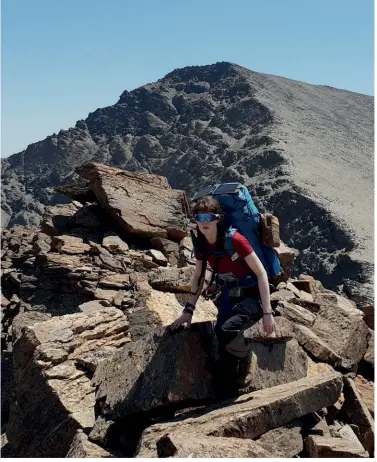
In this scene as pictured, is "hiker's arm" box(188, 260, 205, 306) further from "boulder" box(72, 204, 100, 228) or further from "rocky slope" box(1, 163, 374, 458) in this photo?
"boulder" box(72, 204, 100, 228)

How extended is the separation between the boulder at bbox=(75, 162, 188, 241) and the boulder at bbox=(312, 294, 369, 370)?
5829 mm

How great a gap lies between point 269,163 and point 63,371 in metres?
62.5

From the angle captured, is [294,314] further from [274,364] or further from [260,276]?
[260,276]

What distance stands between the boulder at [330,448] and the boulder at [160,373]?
0.92 m

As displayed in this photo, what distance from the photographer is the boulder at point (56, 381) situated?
4773mm

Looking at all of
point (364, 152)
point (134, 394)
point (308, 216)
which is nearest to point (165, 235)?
point (134, 394)

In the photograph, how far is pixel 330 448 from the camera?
3795mm

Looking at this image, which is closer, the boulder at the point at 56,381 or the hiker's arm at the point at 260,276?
the hiker's arm at the point at 260,276

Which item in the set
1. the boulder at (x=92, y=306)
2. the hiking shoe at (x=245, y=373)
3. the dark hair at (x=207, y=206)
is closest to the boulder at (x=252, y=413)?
the hiking shoe at (x=245, y=373)

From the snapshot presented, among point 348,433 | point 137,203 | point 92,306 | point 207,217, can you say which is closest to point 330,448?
point 348,433

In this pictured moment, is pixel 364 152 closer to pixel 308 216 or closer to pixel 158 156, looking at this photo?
pixel 308 216

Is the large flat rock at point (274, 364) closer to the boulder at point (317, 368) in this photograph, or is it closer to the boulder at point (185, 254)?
the boulder at point (317, 368)

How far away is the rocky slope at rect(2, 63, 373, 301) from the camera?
168ft

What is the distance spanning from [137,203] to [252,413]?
8.90m
